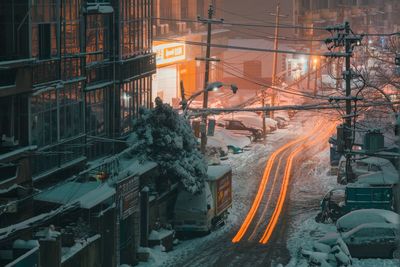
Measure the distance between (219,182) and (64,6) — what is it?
1259 centimetres

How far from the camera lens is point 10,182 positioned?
31.6 metres

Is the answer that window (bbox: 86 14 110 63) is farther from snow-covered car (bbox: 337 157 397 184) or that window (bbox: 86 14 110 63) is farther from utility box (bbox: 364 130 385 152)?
snow-covered car (bbox: 337 157 397 184)

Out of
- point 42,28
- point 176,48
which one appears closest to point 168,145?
point 42,28

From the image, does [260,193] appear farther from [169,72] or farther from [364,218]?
[169,72]

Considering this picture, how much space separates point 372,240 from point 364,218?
8.07 ft

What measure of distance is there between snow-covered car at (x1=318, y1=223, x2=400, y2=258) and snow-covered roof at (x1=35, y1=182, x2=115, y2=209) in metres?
8.80

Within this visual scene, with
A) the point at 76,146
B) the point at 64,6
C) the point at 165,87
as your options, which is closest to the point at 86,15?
the point at 64,6

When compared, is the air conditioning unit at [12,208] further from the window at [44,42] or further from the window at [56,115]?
the window at [44,42]

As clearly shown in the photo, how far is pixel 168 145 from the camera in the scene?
43.5 metres

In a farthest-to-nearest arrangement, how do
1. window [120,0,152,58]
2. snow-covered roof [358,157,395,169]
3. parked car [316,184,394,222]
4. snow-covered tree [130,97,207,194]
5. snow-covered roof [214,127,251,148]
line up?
1. snow-covered roof [214,127,251,148]
2. snow-covered roof [358,157,395,169]
3. parked car [316,184,394,222]
4. window [120,0,152,58]
5. snow-covered tree [130,97,207,194]

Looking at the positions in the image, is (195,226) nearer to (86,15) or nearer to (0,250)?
(86,15)

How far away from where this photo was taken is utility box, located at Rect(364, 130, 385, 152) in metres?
36.0

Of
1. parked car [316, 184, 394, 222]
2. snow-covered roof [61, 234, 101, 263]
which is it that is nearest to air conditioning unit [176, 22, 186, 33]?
parked car [316, 184, 394, 222]

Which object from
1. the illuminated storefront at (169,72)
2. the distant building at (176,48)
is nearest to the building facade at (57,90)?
the distant building at (176,48)
